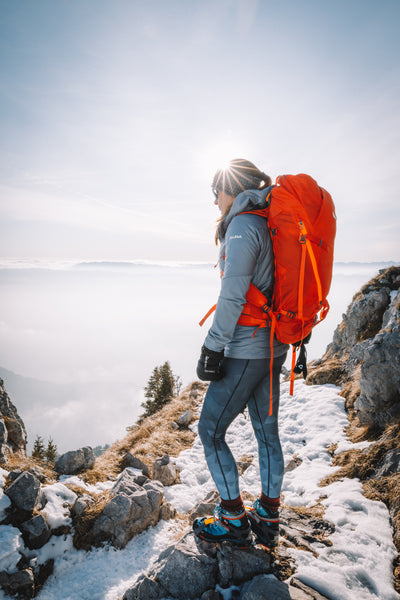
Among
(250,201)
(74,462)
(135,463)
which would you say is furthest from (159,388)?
(250,201)

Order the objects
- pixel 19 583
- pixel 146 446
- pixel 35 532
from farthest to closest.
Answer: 1. pixel 146 446
2. pixel 35 532
3. pixel 19 583

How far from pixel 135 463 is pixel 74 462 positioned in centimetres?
168

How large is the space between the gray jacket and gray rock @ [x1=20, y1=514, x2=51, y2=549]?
387cm

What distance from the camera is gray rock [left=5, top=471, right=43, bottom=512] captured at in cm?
400

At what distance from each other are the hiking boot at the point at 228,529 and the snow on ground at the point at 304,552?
647 millimetres

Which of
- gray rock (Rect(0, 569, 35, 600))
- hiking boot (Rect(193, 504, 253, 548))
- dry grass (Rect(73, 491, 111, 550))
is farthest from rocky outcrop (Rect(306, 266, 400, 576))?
gray rock (Rect(0, 569, 35, 600))

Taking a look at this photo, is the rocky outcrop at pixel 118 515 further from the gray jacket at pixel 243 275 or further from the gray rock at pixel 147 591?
the gray jacket at pixel 243 275

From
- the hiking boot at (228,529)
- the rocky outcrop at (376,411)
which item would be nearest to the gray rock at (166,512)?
the hiking boot at (228,529)

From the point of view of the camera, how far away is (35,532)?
386 centimetres

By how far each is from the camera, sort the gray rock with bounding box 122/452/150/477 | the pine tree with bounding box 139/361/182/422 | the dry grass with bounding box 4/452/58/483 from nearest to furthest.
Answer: the dry grass with bounding box 4/452/58/483
the gray rock with bounding box 122/452/150/477
the pine tree with bounding box 139/361/182/422

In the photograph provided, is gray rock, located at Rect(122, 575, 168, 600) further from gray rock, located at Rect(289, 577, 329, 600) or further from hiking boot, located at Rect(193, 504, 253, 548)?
gray rock, located at Rect(289, 577, 329, 600)

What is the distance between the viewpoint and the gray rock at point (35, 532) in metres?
3.82

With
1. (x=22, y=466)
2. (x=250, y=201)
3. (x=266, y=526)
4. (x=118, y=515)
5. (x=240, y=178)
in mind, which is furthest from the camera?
(x=22, y=466)

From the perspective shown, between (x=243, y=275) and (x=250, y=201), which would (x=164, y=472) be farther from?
(x=250, y=201)
